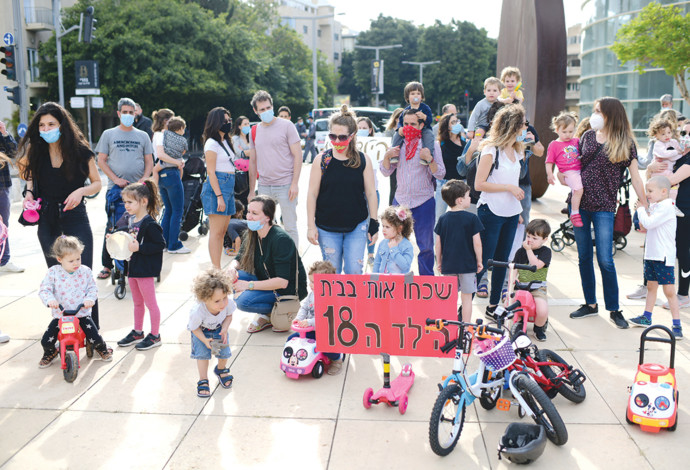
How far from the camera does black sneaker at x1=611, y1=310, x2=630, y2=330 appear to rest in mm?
6043

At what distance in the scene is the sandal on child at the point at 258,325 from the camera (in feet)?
19.9

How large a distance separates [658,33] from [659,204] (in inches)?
1010

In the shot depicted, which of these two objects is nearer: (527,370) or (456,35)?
(527,370)

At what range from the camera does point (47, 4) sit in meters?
41.3

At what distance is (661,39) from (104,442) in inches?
1152

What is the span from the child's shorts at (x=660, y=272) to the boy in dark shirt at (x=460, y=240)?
147 cm

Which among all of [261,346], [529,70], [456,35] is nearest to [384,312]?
[261,346]

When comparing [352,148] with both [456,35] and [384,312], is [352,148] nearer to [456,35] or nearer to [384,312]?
[384,312]

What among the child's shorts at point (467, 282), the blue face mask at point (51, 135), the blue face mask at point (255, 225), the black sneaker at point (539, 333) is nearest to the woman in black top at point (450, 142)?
the child's shorts at point (467, 282)

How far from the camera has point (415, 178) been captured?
257 inches

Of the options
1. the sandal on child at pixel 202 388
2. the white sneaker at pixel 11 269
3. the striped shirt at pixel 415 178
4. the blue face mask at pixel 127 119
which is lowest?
the sandal on child at pixel 202 388

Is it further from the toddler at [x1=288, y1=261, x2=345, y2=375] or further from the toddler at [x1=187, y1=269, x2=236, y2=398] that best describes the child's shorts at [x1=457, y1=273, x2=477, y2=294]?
the toddler at [x1=187, y1=269, x2=236, y2=398]

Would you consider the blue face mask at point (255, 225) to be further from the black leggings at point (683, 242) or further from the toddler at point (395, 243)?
the black leggings at point (683, 242)

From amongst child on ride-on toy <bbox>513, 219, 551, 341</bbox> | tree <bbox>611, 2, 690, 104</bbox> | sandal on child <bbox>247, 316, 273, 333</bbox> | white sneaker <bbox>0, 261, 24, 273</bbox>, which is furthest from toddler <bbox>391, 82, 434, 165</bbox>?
tree <bbox>611, 2, 690, 104</bbox>
